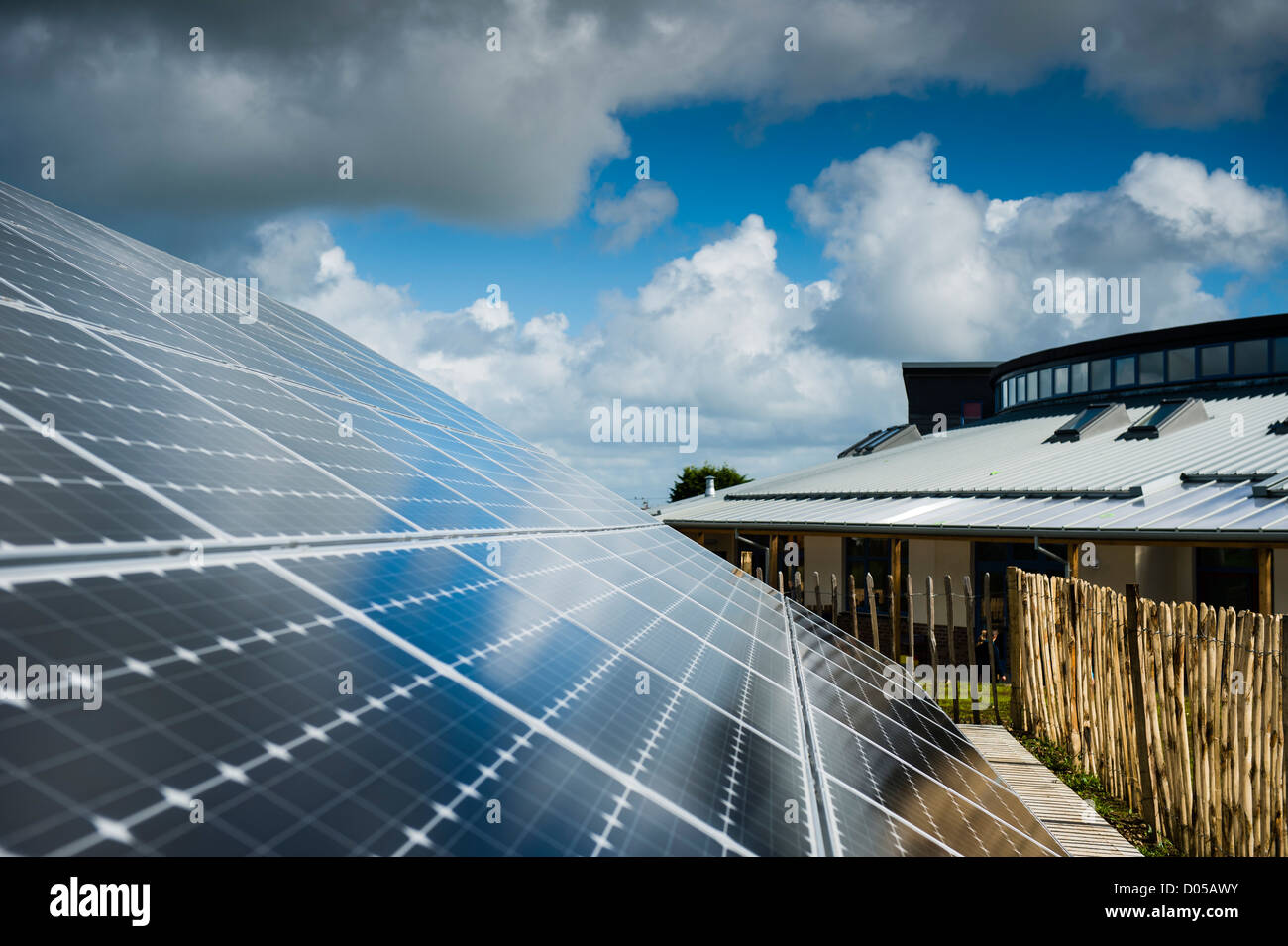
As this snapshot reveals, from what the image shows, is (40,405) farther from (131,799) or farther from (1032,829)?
(1032,829)

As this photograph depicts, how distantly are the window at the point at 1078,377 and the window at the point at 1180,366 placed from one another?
2.96 meters

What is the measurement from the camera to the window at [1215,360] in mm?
→ 26875

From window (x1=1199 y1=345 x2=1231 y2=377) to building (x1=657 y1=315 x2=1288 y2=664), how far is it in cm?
4

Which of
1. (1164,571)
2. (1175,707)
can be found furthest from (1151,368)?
(1175,707)

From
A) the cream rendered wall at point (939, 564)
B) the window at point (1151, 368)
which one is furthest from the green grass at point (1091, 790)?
the window at point (1151, 368)

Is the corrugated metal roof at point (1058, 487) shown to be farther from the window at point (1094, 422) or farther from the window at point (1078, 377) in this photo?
the window at point (1078, 377)

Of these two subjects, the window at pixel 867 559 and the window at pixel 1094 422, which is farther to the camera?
the window at pixel 867 559

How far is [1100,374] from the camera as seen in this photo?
30.2 metres

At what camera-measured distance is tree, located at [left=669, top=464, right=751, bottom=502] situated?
6297 centimetres

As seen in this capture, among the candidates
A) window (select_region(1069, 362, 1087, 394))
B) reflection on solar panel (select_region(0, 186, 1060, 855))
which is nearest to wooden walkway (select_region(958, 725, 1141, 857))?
reflection on solar panel (select_region(0, 186, 1060, 855))

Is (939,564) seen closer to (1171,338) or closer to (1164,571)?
(1164,571)

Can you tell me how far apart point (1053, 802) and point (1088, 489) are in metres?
13.2

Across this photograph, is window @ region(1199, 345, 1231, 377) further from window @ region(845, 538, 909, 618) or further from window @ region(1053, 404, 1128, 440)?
window @ region(845, 538, 909, 618)

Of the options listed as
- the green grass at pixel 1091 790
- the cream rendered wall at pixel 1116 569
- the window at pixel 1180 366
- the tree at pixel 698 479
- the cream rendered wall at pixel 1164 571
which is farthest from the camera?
the tree at pixel 698 479
